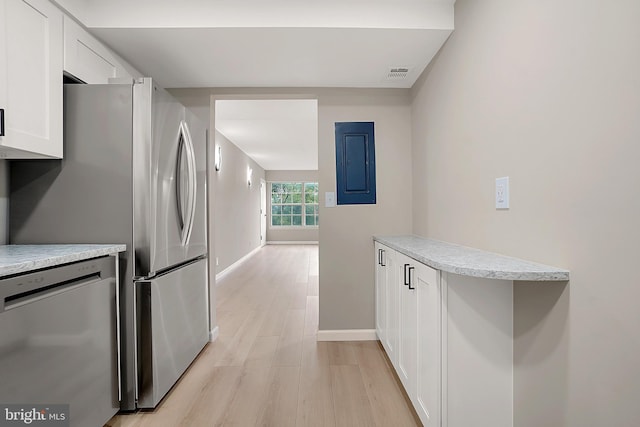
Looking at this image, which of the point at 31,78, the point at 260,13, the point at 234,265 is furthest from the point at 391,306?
the point at 234,265

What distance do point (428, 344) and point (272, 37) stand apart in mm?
1988

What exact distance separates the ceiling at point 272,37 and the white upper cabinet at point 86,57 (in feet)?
0.22

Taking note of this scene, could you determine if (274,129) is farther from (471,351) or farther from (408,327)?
(471,351)

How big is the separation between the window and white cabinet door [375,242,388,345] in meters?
8.61

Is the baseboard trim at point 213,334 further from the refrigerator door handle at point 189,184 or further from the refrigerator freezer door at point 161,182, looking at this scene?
the refrigerator door handle at point 189,184

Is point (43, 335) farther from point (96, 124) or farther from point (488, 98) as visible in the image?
point (488, 98)

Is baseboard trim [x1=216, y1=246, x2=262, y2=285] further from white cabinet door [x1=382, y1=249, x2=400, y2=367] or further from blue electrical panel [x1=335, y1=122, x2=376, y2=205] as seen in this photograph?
white cabinet door [x1=382, y1=249, x2=400, y2=367]

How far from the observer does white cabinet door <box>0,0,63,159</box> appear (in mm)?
1409

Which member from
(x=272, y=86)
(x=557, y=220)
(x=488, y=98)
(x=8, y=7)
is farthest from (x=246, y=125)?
(x=557, y=220)

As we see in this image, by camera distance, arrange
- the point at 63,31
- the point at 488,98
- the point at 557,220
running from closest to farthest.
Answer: the point at 557,220 < the point at 488,98 < the point at 63,31

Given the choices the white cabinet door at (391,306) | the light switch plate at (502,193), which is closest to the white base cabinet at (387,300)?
the white cabinet door at (391,306)

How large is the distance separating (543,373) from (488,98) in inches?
48.6

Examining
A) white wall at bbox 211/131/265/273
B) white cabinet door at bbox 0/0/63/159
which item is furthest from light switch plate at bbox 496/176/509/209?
white wall at bbox 211/131/265/273

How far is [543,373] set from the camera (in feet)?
3.81
